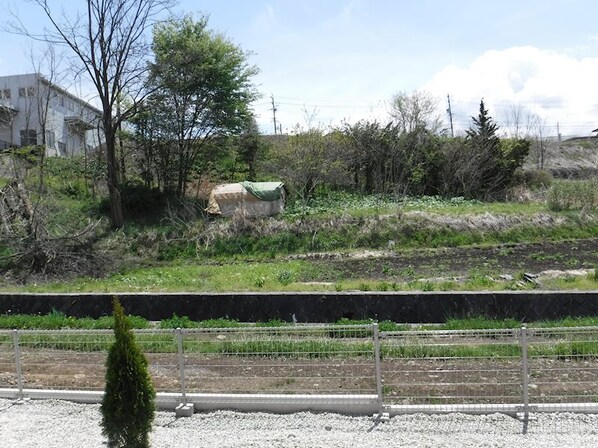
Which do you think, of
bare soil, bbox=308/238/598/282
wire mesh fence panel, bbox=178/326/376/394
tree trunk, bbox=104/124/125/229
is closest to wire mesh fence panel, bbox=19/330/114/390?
wire mesh fence panel, bbox=178/326/376/394

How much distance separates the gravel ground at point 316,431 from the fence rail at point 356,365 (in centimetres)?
29

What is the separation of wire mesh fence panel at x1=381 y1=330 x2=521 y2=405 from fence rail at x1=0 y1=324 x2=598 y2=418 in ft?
0.04

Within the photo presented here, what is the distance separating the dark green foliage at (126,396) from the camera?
4.43m

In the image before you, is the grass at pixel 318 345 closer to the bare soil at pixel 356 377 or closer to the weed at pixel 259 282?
the bare soil at pixel 356 377

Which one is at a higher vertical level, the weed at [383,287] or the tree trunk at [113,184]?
the tree trunk at [113,184]

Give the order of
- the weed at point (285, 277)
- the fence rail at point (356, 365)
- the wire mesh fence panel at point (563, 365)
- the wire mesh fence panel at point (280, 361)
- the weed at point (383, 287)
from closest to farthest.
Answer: the wire mesh fence panel at point (563, 365) → the fence rail at point (356, 365) → the wire mesh fence panel at point (280, 361) → the weed at point (383, 287) → the weed at point (285, 277)

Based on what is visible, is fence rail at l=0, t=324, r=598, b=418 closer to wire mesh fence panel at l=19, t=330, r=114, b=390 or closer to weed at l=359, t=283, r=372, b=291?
wire mesh fence panel at l=19, t=330, r=114, b=390

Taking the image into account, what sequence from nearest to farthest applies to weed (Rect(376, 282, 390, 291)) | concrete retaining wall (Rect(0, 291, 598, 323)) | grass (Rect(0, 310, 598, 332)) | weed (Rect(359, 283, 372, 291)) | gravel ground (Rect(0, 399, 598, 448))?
gravel ground (Rect(0, 399, 598, 448))
grass (Rect(0, 310, 598, 332))
concrete retaining wall (Rect(0, 291, 598, 323))
weed (Rect(376, 282, 390, 291))
weed (Rect(359, 283, 372, 291))

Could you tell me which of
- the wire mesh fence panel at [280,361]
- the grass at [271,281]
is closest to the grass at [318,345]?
the wire mesh fence panel at [280,361]

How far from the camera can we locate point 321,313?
11.0m

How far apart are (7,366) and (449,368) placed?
5.91 m

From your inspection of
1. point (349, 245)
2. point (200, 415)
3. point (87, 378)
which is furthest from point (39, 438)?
point (349, 245)

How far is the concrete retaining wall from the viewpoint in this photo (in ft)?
33.6

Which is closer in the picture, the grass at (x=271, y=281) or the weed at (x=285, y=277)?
the grass at (x=271, y=281)
